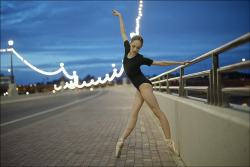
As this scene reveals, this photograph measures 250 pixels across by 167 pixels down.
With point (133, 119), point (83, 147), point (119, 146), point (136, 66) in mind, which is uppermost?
point (136, 66)

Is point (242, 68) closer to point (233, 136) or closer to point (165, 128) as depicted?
point (233, 136)

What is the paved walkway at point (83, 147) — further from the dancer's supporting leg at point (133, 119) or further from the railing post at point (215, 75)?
the railing post at point (215, 75)

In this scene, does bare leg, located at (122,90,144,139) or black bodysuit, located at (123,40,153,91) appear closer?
black bodysuit, located at (123,40,153,91)

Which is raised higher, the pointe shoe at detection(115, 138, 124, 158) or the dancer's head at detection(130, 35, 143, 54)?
the dancer's head at detection(130, 35, 143, 54)

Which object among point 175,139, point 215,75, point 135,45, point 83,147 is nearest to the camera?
point 215,75

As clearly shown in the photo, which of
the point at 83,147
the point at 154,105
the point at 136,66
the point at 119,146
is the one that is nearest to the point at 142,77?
the point at 136,66

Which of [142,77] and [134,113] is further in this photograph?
[134,113]

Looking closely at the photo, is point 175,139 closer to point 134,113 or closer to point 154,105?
point 134,113

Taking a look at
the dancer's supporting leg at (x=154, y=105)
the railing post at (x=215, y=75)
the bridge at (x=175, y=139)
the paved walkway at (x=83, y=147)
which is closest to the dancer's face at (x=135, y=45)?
the dancer's supporting leg at (x=154, y=105)

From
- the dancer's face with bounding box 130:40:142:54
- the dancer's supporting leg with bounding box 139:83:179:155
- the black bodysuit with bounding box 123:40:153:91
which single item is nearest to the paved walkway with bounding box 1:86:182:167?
the dancer's supporting leg with bounding box 139:83:179:155

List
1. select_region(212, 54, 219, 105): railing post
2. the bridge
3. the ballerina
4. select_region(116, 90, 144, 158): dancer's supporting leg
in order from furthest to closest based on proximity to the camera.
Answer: select_region(116, 90, 144, 158): dancer's supporting leg < the ballerina < select_region(212, 54, 219, 105): railing post < the bridge

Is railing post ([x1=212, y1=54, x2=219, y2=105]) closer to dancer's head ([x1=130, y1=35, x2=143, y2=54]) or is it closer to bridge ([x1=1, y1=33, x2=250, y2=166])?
bridge ([x1=1, y1=33, x2=250, y2=166])

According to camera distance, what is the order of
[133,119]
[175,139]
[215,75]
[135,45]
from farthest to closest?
[175,139] < [133,119] < [135,45] < [215,75]

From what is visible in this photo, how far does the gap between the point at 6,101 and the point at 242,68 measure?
24596mm
